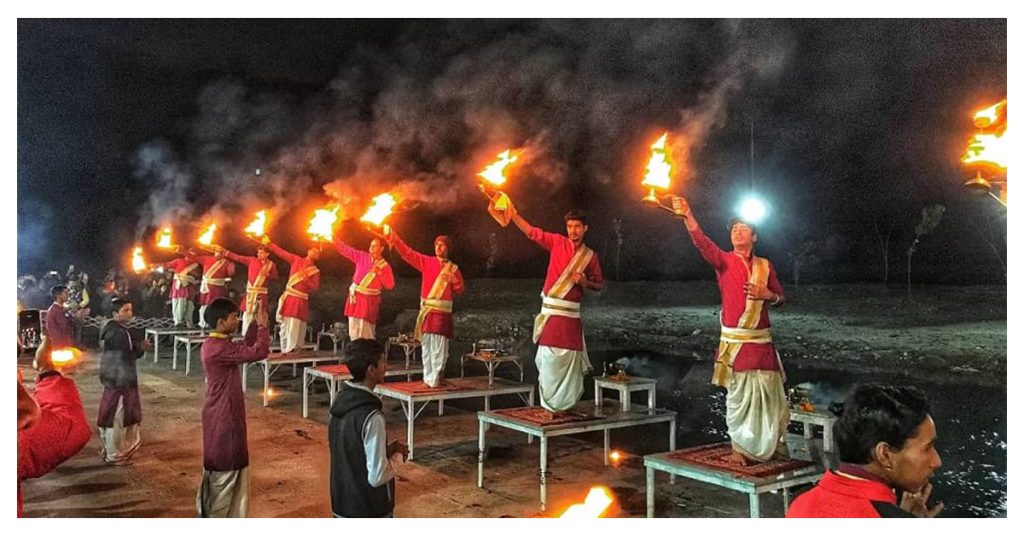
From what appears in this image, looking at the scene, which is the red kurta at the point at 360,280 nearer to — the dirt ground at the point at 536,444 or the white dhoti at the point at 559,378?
the dirt ground at the point at 536,444

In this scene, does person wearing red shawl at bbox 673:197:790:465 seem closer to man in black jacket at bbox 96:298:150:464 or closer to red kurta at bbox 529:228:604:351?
red kurta at bbox 529:228:604:351

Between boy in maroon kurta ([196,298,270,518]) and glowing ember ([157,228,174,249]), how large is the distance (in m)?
6.33

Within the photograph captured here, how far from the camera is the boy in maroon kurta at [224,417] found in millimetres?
4453

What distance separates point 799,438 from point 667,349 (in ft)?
14.5

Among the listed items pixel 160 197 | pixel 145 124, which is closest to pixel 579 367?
pixel 145 124

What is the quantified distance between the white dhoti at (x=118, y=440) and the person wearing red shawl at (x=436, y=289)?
2.84 m

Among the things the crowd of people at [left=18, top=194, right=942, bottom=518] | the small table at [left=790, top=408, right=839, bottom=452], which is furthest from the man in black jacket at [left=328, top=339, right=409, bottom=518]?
the small table at [left=790, top=408, right=839, bottom=452]

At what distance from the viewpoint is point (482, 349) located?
788cm

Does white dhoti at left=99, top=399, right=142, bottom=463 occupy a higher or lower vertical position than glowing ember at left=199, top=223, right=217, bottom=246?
lower

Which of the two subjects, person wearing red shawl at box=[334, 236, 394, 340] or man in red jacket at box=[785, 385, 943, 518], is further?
person wearing red shawl at box=[334, 236, 394, 340]

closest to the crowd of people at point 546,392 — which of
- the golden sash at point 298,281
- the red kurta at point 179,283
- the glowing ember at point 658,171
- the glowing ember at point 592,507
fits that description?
the glowing ember at point 658,171

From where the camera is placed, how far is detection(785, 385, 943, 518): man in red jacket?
7.83 feet

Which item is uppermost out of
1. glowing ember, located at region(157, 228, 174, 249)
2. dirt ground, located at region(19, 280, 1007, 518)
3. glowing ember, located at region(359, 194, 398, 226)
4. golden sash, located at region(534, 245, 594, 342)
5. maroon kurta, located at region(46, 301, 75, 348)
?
glowing ember, located at region(359, 194, 398, 226)

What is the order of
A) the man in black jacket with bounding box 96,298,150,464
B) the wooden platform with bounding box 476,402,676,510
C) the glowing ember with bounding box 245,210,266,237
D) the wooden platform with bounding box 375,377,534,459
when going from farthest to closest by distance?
1. the glowing ember with bounding box 245,210,266,237
2. the wooden platform with bounding box 375,377,534,459
3. the man in black jacket with bounding box 96,298,150,464
4. the wooden platform with bounding box 476,402,676,510
